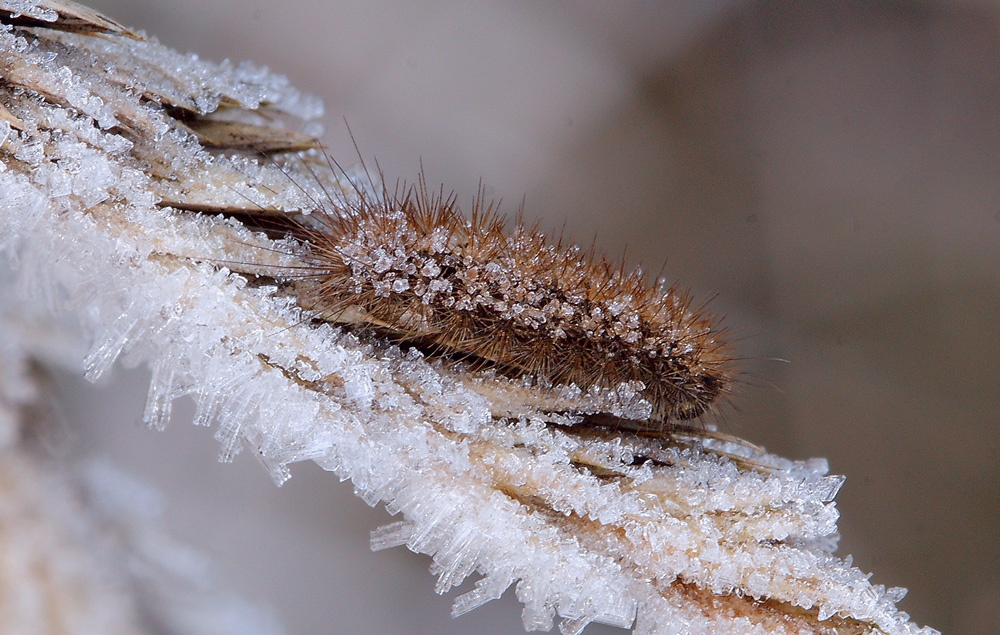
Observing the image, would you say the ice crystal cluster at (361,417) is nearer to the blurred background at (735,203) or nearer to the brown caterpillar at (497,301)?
the brown caterpillar at (497,301)

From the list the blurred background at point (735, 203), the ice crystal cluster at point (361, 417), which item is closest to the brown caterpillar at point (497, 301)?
→ the ice crystal cluster at point (361, 417)

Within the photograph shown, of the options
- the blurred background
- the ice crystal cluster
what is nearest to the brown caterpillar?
the ice crystal cluster

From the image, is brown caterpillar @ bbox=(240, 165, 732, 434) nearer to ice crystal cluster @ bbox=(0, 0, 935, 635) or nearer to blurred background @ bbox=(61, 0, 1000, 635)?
ice crystal cluster @ bbox=(0, 0, 935, 635)

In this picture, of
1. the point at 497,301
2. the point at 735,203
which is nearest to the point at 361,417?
the point at 497,301

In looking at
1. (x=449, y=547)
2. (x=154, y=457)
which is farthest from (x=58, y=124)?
(x=154, y=457)

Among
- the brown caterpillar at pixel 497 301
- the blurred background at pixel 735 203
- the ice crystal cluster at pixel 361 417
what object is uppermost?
the blurred background at pixel 735 203

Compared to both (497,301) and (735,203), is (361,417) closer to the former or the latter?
(497,301)
